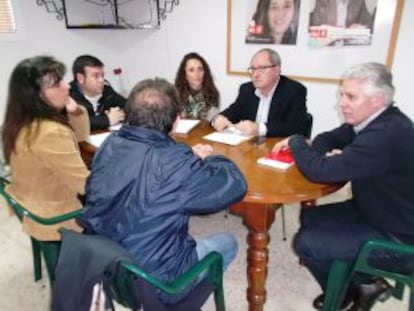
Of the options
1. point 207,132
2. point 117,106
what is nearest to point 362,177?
point 207,132

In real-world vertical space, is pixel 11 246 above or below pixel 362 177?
below

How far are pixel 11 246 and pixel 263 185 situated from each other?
1.73 m

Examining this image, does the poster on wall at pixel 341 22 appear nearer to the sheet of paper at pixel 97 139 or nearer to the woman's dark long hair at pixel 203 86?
the woman's dark long hair at pixel 203 86

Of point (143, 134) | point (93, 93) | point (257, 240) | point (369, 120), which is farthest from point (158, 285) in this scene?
point (93, 93)

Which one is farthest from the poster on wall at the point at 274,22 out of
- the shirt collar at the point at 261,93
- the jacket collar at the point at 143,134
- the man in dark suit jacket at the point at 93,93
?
the jacket collar at the point at 143,134

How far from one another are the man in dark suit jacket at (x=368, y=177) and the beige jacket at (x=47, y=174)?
930mm

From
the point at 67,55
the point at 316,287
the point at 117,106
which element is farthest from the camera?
the point at 67,55

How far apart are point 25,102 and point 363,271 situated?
1.46 meters

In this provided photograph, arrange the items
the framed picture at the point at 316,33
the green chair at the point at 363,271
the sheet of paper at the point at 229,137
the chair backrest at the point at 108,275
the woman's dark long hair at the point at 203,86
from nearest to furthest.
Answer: the chair backrest at the point at 108,275
the green chair at the point at 363,271
the sheet of paper at the point at 229,137
the framed picture at the point at 316,33
the woman's dark long hair at the point at 203,86

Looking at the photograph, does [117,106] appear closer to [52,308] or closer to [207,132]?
[207,132]

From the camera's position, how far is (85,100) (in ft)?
7.48

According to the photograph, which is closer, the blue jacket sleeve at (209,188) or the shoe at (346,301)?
the blue jacket sleeve at (209,188)

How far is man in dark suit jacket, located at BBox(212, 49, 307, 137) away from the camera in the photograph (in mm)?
1967

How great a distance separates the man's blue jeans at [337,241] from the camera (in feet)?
4.21
